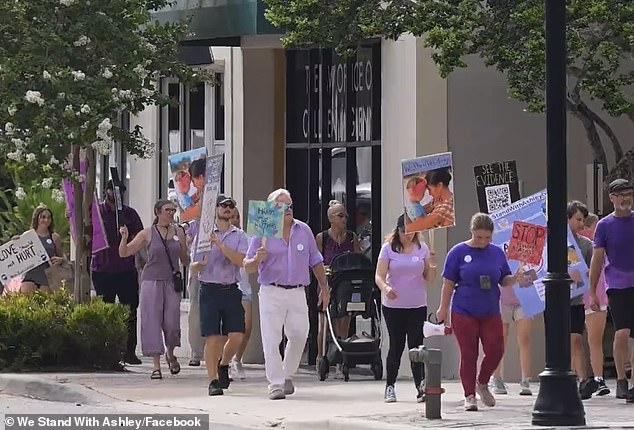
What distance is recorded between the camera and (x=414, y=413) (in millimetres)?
13727

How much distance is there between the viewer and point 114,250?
19750 mm

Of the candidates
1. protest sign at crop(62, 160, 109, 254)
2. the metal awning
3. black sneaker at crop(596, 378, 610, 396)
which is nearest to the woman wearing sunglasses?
the metal awning

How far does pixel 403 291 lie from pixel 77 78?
199 inches

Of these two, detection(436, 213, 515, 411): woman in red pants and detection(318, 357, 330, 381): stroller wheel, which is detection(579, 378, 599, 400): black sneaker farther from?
detection(318, 357, 330, 381): stroller wheel

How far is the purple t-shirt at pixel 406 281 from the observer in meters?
14.9

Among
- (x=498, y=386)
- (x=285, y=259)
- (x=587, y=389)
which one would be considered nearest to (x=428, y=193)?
(x=285, y=259)

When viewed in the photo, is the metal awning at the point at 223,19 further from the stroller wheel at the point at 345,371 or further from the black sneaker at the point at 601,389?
the black sneaker at the point at 601,389

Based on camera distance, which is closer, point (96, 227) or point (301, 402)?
point (301, 402)

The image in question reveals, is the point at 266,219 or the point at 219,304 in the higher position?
the point at 266,219

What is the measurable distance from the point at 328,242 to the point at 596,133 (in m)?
3.40

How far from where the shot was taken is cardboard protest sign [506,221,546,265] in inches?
578

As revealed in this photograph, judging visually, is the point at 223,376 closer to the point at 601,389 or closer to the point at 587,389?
the point at 587,389

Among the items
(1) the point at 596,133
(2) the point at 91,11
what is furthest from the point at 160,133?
(1) the point at 596,133

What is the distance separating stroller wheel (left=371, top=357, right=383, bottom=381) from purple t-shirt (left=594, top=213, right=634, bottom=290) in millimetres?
3702
